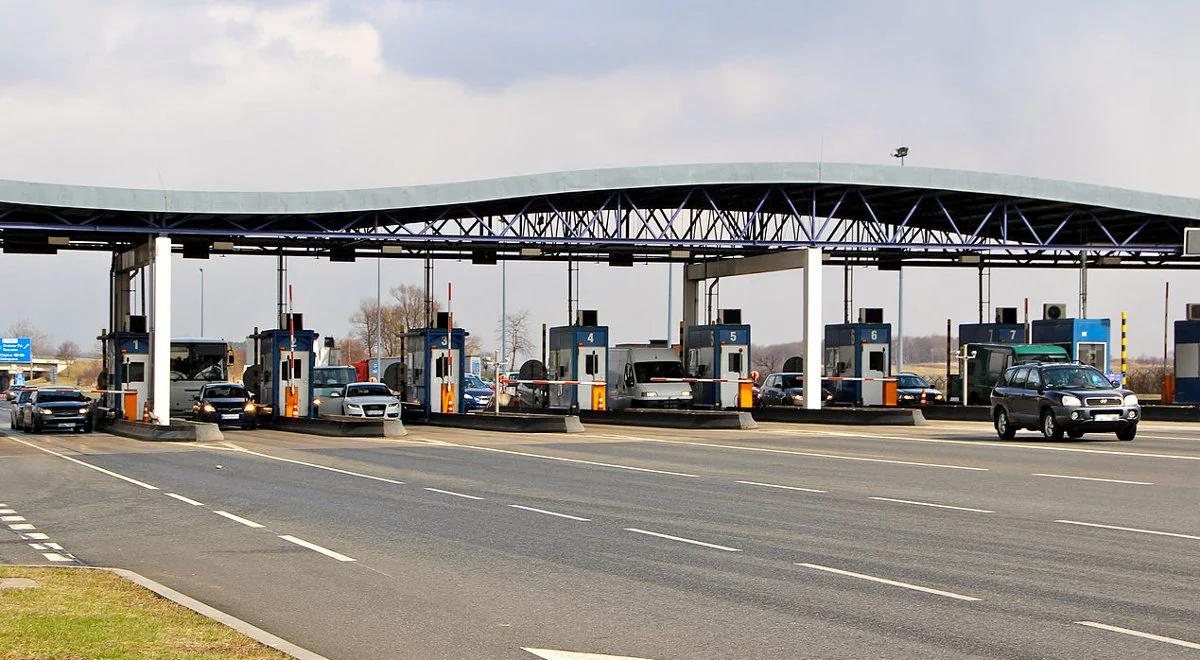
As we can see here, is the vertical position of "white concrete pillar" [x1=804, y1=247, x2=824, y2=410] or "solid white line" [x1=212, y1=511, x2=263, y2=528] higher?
"white concrete pillar" [x1=804, y1=247, x2=824, y2=410]

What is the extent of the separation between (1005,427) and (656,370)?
17.7 m

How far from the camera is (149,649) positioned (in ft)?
28.9

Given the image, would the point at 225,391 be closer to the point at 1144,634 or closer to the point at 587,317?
the point at 587,317

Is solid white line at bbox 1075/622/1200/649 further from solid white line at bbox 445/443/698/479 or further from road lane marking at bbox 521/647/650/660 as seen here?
solid white line at bbox 445/443/698/479

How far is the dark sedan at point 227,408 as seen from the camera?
45.1 metres

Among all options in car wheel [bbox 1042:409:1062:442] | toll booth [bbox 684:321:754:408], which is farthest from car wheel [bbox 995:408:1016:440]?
toll booth [bbox 684:321:754:408]

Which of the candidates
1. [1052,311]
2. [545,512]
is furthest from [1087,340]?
[545,512]

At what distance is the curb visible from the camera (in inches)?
352

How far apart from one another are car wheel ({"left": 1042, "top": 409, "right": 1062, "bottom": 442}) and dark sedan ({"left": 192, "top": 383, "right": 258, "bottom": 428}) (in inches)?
949

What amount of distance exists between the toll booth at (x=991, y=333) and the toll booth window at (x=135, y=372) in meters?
27.5

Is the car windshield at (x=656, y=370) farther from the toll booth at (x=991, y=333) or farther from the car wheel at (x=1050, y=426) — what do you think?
the car wheel at (x=1050, y=426)

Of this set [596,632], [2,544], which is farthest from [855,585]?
[2,544]

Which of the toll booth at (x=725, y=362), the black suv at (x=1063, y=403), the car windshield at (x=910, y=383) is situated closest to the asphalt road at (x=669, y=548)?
the black suv at (x=1063, y=403)

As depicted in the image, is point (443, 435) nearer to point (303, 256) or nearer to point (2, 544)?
point (303, 256)
